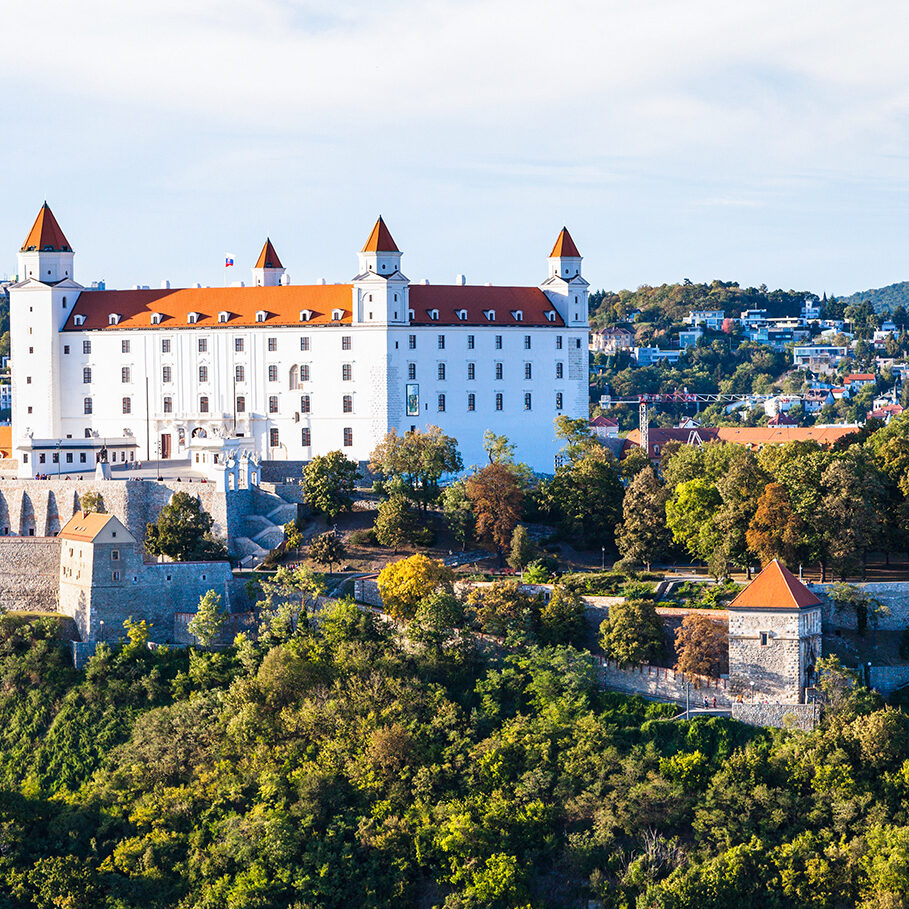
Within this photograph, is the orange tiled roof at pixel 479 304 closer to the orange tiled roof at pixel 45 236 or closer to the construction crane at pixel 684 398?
the orange tiled roof at pixel 45 236

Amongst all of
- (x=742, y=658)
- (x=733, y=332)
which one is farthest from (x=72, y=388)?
(x=733, y=332)

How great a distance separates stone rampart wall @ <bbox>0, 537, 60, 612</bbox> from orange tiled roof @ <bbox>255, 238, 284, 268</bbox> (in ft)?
70.7

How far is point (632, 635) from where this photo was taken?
50.7m

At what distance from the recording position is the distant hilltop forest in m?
178

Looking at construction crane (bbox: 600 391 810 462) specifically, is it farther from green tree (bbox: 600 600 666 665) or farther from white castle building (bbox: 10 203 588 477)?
green tree (bbox: 600 600 666 665)

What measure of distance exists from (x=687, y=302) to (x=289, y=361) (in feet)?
377

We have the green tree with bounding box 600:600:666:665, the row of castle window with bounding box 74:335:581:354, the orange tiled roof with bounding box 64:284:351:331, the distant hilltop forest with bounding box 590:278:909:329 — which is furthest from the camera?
the distant hilltop forest with bounding box 590:278:909:329

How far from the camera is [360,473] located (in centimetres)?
6675

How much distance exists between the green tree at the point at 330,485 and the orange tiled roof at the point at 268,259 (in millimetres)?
15783

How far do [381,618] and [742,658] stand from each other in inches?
456

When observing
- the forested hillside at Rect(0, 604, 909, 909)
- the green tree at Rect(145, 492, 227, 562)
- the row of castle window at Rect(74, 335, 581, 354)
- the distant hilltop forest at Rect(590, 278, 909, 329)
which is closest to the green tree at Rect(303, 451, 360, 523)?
the green tree at Rect(145, 492, 227, 562)

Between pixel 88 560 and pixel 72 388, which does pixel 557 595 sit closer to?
pixel 88 560

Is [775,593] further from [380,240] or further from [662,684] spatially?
[380,240]

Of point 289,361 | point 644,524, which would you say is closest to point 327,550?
point 644,524
